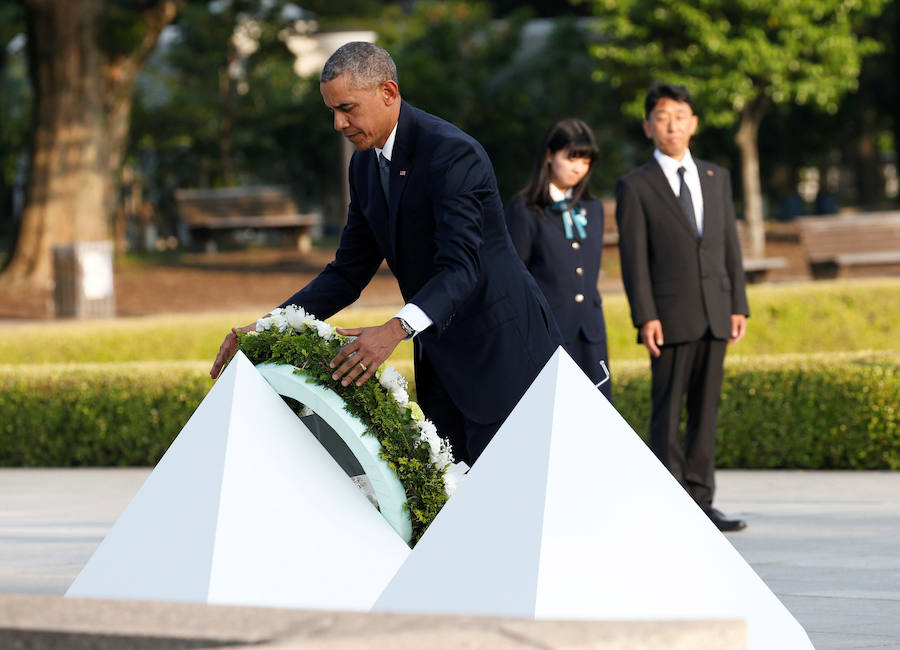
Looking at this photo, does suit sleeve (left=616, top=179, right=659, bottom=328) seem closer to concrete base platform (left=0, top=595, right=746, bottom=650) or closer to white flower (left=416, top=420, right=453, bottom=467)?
white flower (left=416, top=420, right=453, bottom=467)

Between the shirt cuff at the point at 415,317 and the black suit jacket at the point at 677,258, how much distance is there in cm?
296

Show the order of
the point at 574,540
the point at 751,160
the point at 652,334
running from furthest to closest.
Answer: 1. the point at 751,160
2. the point at 652,334
3. the point at 574,540

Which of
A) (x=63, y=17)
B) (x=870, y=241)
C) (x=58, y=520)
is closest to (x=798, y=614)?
(x=58, y=520)

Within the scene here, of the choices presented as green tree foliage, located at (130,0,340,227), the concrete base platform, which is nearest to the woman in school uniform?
the concrete base platform

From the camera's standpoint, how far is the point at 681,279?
269 inches

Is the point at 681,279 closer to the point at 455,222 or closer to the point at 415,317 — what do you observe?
the point at 455,222

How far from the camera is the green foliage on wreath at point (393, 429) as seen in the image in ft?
13.0

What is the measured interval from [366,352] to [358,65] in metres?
0.78

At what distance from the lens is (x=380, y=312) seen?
12.9m

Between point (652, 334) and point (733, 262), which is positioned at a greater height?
point (733, 262)

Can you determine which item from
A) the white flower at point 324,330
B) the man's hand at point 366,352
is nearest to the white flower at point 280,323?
the white flower at point 324,330

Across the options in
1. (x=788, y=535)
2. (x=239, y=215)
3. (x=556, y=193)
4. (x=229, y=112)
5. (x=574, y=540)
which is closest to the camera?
(x=574, y=540)

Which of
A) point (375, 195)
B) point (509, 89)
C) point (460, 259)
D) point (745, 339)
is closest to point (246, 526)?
point (460, 259)

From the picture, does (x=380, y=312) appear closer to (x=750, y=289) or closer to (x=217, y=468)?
(x=750, y=289)
